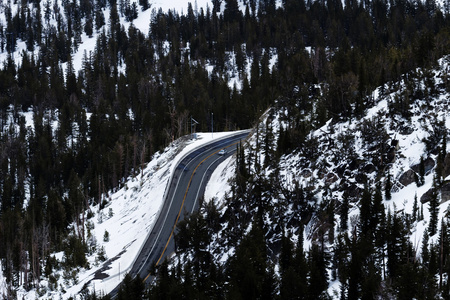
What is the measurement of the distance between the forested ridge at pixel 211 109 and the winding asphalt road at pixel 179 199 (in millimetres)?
3972

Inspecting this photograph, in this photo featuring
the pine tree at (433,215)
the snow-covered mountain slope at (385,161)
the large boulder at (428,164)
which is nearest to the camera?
the pine tree at (433,215)

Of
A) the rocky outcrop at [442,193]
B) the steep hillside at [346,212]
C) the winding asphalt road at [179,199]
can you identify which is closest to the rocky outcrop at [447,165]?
the steep hillside at [346,212]

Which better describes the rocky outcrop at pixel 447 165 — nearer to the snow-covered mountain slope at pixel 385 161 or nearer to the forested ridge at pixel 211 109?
the snow-covered mountain slope at pixel 385 161

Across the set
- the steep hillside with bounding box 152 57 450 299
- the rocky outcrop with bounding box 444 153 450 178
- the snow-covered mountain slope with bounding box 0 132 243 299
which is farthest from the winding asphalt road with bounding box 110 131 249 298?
the rocky outcrop with bounding box 444 153 450 178

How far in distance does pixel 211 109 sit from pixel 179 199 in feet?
161

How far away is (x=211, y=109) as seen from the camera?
101188 mm

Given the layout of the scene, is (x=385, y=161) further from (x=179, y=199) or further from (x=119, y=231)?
(x=119, y=231)

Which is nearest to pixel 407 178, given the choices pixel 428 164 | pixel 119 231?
pixel 428 164

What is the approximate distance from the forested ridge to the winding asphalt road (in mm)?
3972

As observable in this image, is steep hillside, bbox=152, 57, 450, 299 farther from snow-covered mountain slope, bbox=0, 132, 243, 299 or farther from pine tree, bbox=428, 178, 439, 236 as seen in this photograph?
snow-covered mountain slope, bbox=0, 132, 243, 299

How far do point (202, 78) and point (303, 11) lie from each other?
63.3m

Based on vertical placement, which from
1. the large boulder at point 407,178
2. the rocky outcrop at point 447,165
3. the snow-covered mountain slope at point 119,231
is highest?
the rocky outcrop at point 447,165

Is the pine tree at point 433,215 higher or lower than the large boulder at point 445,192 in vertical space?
lower

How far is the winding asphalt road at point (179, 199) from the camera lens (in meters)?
46.7
